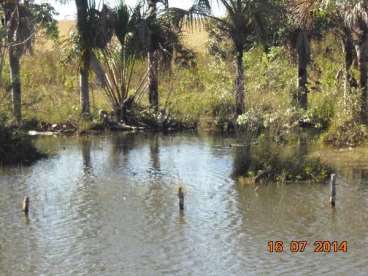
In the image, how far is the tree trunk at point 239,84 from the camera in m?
27.4

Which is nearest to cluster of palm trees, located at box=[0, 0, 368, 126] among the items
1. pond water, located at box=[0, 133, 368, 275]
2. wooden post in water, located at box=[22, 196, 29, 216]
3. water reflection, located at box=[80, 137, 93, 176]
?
Result: water reflection, located at box=[80, 137, 93, 176]

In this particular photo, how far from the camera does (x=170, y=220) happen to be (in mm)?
14992

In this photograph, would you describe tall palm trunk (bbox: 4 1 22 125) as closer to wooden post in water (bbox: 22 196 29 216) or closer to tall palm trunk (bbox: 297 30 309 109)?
tall palm trunk (bbox: 297 30 309 109)

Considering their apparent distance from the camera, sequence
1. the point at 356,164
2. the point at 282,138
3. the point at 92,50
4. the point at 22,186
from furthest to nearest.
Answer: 1. the point at 92,50
2. the point at 282,138
3. the point at 356,164
4. the point at 22,186

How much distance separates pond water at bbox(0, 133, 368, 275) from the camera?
1206 centimetres

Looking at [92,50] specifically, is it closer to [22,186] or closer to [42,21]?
[42,21]

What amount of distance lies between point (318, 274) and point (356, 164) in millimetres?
10232

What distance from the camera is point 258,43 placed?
31578 millimetres

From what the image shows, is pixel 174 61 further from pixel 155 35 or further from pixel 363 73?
pixel 363 73

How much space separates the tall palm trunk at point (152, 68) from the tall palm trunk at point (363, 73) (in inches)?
392

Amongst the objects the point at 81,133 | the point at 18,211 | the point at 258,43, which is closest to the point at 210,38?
the point at 258,43
